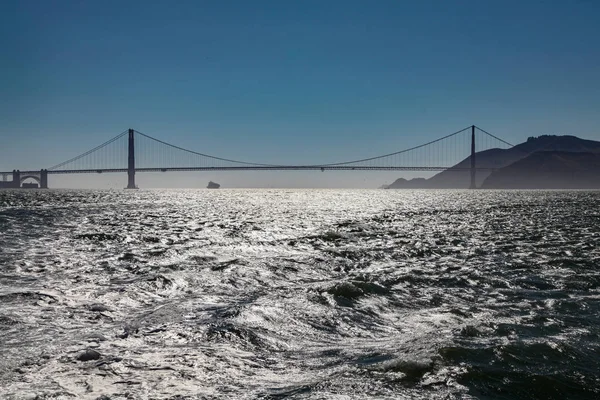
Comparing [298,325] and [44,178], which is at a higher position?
[44,178]

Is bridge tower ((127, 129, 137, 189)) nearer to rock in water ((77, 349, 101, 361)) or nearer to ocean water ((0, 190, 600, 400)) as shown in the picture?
ocean water ((0, 190, 600, 400))

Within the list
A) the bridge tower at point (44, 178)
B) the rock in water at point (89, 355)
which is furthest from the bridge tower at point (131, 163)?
the rock in water at point (89, 355)

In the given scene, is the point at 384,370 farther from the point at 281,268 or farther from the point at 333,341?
the point at 281,268

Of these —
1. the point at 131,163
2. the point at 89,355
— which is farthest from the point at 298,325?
the point at 131,163

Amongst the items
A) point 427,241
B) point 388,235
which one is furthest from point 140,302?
point 388,235

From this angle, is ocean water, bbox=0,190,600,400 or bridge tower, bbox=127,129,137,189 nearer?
ocean water, bbox=0,190,600,400

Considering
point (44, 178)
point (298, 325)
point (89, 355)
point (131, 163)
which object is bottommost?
point (298, 325)

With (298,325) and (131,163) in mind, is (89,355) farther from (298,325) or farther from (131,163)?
(131,163)

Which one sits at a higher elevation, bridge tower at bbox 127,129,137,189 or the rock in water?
bridge tower at bbox 127,129,137,189

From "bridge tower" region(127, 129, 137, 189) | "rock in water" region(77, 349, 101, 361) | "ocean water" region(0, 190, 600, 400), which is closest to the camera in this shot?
"ocean water" region(0, 190, 600, 400)

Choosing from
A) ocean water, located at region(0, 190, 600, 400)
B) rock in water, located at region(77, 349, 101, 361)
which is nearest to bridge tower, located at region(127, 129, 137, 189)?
ocean water, located at region(0, 190, 600, 400)
